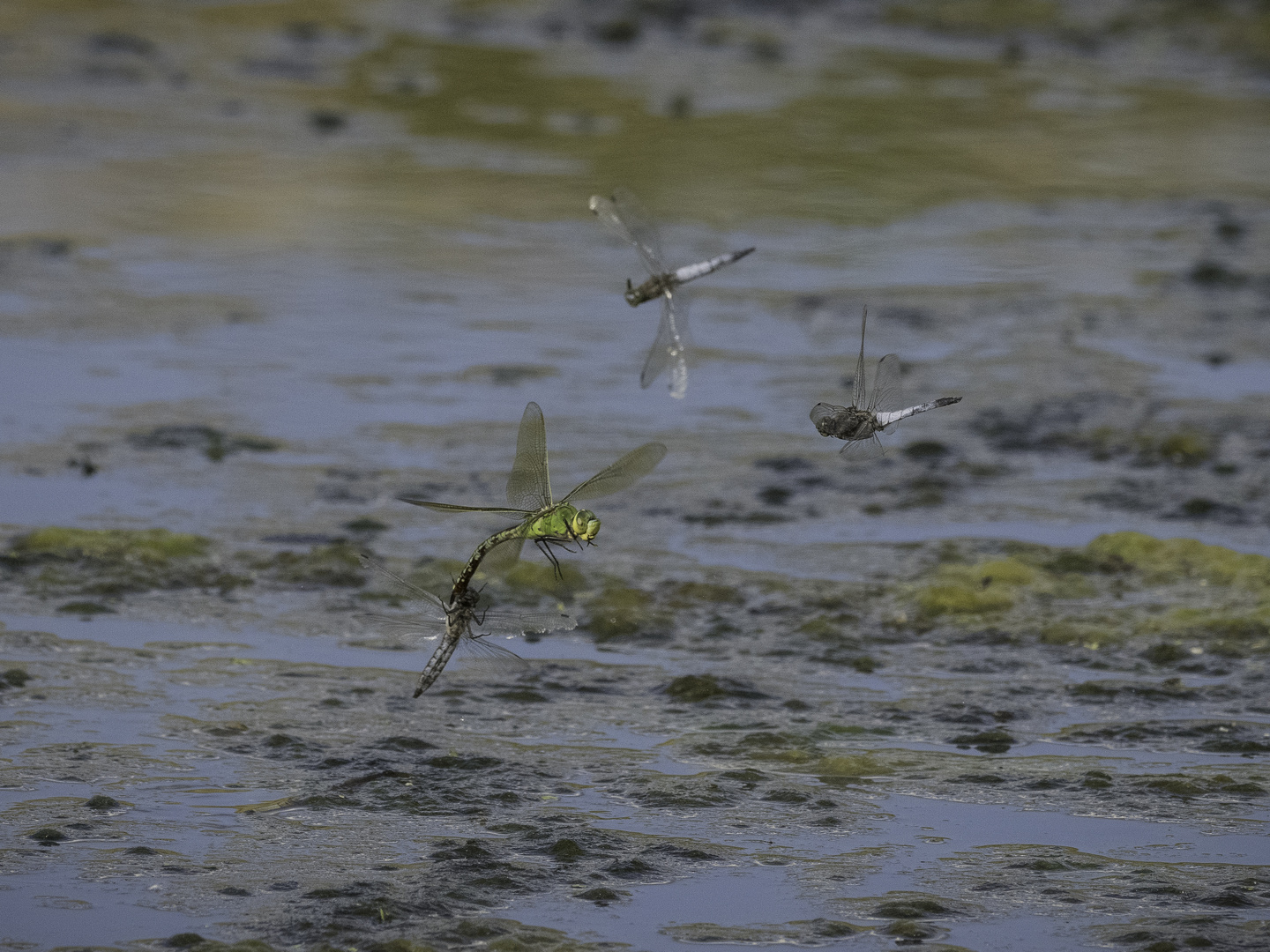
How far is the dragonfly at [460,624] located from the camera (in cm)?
370

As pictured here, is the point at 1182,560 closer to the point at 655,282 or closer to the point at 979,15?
the point at 655,282

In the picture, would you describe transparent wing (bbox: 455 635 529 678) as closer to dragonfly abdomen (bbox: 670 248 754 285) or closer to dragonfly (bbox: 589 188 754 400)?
dragonfly (bbox: 589 188 754 400)

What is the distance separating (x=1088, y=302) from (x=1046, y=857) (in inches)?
198

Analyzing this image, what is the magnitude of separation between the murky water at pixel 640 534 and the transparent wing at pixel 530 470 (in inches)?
26.4

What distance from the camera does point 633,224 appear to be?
3.63 m

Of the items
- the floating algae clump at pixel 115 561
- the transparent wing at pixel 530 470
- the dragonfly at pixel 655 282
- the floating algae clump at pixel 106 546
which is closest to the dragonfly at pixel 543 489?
the transparent wing at pixel 530 470

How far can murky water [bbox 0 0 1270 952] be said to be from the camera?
346cm

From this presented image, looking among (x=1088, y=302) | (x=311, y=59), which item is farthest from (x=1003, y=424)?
(x=311, y=59)

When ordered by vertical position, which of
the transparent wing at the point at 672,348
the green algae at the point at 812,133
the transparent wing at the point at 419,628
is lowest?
the transparent wing at the point at 419,628

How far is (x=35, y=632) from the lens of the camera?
15.2 ft

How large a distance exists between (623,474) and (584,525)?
0.15m

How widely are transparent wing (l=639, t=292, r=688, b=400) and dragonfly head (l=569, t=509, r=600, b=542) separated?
0.40 meters

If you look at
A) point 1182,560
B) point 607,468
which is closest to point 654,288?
point 607,468

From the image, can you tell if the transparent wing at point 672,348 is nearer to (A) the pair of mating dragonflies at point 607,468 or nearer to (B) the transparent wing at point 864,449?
(A) the pair of mating dragonflies at point 607,468
